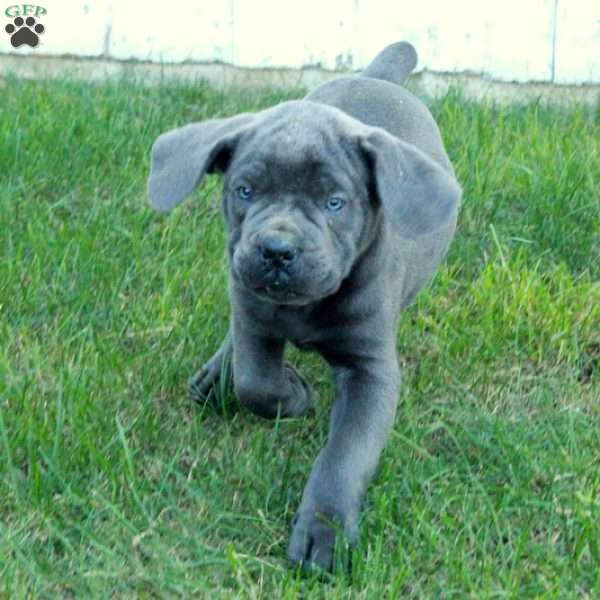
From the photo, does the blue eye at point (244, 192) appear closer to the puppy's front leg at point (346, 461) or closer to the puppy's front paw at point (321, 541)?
the puppy's front leg at point (346, 461)

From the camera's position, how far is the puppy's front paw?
3.48 m

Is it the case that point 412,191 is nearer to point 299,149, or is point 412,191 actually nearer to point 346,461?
point 299,149

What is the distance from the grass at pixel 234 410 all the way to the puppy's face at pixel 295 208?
0.56 m

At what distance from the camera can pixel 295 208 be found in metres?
3.64

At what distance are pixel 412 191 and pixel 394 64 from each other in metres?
1.60

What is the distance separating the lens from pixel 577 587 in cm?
345

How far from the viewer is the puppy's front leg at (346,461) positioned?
3515mm

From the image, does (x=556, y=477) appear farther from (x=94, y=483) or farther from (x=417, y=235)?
(x=94, y=483)

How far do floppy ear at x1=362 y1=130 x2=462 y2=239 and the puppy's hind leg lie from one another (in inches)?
31.5

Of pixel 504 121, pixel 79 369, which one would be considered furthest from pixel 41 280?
pixel 504 121

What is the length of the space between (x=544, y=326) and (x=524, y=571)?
1303mm

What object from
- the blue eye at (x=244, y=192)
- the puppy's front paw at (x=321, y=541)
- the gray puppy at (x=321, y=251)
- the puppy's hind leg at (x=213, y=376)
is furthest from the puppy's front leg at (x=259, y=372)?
the puppy's front paw at (x=321, y=541)

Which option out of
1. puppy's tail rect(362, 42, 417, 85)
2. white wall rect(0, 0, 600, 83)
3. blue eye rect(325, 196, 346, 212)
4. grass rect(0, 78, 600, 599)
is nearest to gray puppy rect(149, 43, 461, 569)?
blue eye rect(325, 196, 346, 212)

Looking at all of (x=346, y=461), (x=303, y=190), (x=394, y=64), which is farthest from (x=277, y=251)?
(x=394, y=64)
